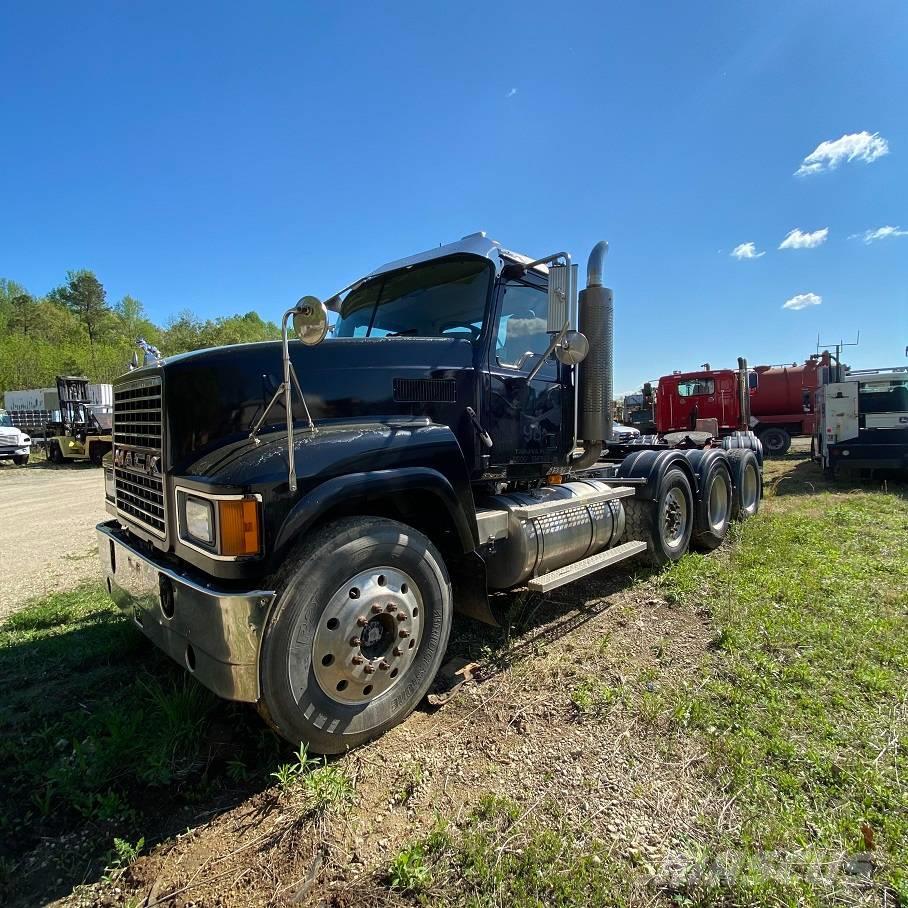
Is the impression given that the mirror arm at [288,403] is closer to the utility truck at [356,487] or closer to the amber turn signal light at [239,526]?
the utility truck at [356,487]

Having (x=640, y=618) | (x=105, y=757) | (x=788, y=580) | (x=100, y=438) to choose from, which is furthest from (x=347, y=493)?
(x=100, y=438)

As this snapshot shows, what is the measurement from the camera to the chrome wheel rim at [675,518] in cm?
570

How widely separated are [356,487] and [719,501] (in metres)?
5.71

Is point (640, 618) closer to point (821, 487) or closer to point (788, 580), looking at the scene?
point (788, 580)

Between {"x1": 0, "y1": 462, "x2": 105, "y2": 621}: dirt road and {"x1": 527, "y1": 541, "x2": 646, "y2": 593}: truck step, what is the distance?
4655 millimetres

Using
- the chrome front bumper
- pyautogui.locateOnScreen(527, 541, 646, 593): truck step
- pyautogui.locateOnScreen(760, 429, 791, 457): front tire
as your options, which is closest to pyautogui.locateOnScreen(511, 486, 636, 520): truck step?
pyautogui.locateOnScreen(527, 541, 646, 593): truck step

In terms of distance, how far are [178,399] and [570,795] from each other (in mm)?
2597

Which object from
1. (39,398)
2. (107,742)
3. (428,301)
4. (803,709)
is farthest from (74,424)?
(803,709)

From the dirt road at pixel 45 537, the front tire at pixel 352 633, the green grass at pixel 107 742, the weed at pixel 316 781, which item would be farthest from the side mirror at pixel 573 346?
the dirt road at pixel 45 537

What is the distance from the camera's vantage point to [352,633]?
8.32 ft

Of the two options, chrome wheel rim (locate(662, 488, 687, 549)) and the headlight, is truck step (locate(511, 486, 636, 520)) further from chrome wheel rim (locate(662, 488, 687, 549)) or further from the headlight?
the headlight

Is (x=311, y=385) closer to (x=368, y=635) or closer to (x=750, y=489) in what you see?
(x=368, y=635)

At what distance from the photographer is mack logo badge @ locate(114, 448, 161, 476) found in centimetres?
275

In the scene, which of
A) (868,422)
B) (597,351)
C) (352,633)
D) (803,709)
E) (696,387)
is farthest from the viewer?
(696,387)
